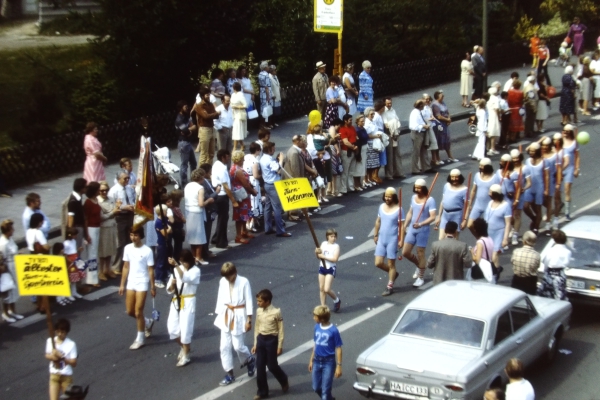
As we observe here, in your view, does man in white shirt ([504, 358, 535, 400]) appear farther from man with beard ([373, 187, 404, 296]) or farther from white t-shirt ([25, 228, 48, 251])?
white t-shirt ([25, 228, 48, 251])

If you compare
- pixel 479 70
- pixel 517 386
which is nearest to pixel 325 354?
pixel 517 386

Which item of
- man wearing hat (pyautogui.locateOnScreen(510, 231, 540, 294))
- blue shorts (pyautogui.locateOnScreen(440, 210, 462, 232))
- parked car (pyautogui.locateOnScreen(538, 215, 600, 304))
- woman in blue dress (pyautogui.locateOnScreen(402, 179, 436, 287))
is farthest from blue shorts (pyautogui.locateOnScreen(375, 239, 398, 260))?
parked car (pyautogui.locateOnScreen(538, 215, 600, 304))

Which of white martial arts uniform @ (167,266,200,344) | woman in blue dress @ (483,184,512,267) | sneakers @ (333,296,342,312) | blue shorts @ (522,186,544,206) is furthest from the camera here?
blue shorts @ (522,186,544,206)

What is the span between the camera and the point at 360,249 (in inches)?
668

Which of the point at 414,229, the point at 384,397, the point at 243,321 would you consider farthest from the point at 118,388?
the point at 414,229

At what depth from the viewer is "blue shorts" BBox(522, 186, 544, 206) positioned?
17406 mm

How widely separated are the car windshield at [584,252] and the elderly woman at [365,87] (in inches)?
478

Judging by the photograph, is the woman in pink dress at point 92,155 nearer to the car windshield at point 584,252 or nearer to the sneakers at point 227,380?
the sneakers at point 227,380

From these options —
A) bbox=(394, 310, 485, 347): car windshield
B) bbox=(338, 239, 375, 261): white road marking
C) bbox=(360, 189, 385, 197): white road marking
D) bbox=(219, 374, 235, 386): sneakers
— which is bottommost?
bbox=(219, 374, 235, 386): sneakers

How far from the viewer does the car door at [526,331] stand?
1133cm

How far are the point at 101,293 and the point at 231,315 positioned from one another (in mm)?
4157

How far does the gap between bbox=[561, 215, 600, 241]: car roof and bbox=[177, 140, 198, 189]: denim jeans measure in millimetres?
8608

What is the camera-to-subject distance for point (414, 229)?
48.5 feet

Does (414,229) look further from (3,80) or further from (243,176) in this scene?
(3,80)
